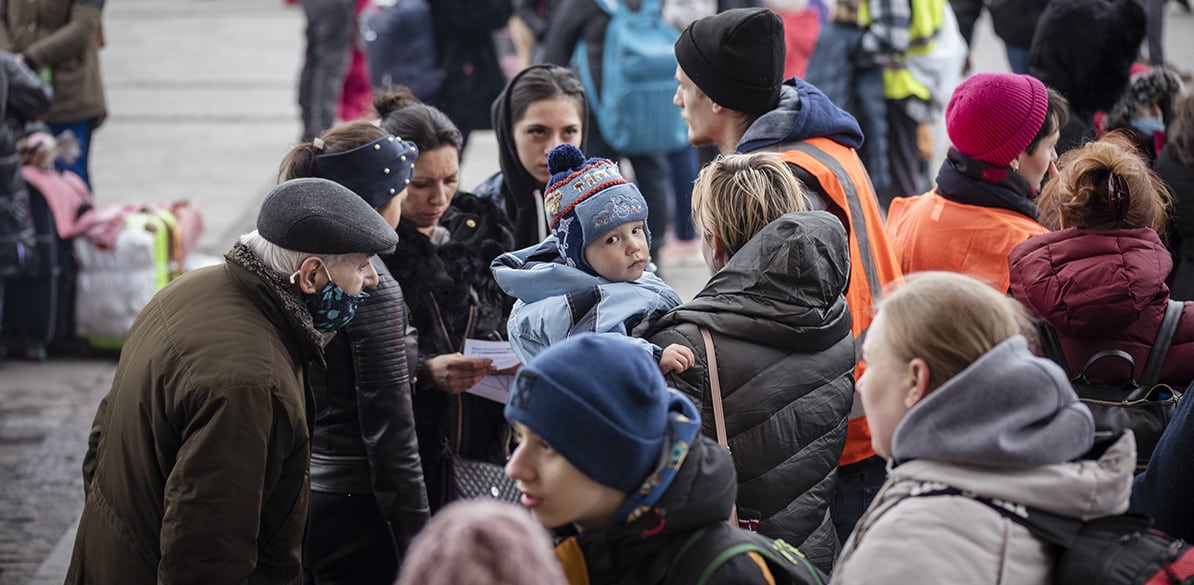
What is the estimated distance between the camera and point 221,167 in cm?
1128

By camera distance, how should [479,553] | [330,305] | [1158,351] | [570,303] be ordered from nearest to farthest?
[479,553], [330,305], [570,303], [1158,351]

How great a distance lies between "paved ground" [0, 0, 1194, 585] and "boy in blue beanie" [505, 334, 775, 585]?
11.5 ft

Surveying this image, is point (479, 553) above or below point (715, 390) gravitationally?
above

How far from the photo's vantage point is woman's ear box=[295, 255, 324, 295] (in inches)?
123

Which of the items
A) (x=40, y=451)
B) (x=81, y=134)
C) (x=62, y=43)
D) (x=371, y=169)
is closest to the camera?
(x=371, y=169)

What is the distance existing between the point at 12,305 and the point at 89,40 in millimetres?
2099

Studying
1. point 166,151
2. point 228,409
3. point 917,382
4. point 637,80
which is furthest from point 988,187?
point 166,151

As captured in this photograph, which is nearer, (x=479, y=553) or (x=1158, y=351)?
(x=479, y=553)

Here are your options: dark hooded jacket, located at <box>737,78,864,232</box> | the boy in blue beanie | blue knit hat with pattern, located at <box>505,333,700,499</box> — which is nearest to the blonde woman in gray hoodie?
the boy in blue beanie

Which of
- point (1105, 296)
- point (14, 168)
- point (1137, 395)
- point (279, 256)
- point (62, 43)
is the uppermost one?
point (279, 256)

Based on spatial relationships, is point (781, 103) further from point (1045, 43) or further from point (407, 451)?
point (1045, 43)

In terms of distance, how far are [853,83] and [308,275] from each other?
5.15m

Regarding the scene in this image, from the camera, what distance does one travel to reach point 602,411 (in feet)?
7.34

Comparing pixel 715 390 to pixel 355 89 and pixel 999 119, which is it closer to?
pixel 999 119
